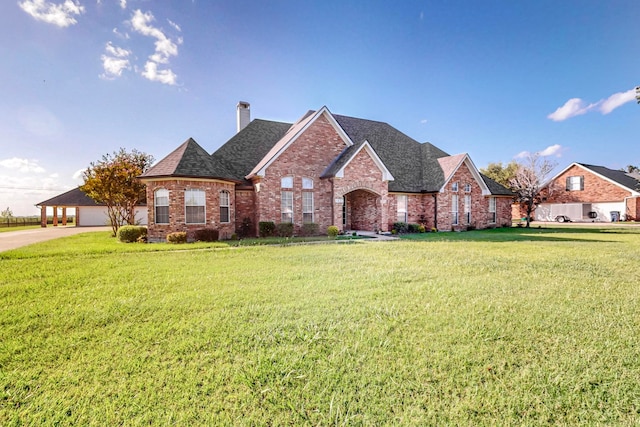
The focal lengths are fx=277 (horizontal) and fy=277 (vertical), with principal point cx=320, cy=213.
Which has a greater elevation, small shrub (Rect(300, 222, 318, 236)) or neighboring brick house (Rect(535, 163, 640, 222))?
neighboring brick house (Rect(535, 163, 640, 222))

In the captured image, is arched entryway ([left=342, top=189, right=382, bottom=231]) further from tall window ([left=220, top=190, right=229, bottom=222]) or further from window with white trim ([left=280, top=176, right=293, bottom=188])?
tall window ([left=220, top=190, right=229, bottom=222])

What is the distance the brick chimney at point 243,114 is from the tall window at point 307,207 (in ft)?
31.0

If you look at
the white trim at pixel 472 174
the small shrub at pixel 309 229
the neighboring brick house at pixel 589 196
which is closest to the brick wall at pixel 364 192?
the small shrub at pixel 309 229

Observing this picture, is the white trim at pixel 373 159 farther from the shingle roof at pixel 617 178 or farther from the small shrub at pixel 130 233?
the shingle roof at pixel 617 178

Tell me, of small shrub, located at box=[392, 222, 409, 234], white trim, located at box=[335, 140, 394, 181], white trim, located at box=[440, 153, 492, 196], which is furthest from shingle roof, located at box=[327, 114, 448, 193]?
small shrub, located at box=[392, 222, 409, 234]

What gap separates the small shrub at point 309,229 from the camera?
17.8m

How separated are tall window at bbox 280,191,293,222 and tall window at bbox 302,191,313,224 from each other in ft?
2.73

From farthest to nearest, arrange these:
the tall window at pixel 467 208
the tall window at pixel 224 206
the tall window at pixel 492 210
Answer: the tall window at pixel 492 210, the tall window at pixel 467 208, the tall window at pixel 224 206

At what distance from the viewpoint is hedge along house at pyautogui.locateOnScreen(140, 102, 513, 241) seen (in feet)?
52.4

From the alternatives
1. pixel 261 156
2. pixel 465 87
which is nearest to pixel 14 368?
pixel 261 156

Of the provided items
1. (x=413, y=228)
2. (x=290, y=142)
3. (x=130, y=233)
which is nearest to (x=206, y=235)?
(x=130, y=233)

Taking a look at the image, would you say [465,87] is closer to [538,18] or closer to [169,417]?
[538,18]

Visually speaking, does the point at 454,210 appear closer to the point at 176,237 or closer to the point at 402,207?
the point at 402,207

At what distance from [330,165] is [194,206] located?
9.09 m
